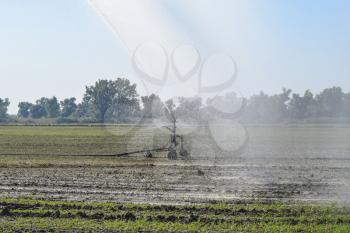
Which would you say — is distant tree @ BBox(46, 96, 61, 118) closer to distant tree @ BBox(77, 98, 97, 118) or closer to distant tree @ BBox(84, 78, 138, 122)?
distant tree @ BBox(77, 98, 97, 118)

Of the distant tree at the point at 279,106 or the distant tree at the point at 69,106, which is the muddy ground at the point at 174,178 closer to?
the distant tree at the point at 279,106

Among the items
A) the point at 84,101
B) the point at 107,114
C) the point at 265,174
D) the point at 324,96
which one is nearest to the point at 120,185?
the point at 265,174

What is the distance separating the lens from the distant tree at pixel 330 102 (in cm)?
10526

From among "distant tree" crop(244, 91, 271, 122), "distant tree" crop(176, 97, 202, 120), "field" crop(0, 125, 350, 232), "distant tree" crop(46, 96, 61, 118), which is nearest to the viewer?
"field" crop(0, 125, 350, 232)

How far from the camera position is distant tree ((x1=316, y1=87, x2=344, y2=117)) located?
345 feet

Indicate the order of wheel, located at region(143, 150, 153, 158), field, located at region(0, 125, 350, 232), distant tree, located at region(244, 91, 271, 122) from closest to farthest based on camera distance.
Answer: field, located at region(0, 125, 350, 232)
wheel, located at region(143, 150, 153, 158)
distant tree, located at region(244, 91, 271, 122)

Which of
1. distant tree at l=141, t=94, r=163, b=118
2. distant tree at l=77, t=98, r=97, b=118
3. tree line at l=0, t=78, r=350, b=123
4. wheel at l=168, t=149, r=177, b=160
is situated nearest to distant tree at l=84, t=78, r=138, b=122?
tree line at l=0, t=78, r=350, b=123

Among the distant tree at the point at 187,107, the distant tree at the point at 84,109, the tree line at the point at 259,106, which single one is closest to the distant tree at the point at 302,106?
Answer: the tree line at the point at 259,106

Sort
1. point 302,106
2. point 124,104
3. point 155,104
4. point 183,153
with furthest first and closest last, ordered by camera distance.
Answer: point 302,106 < point 124,104 < point 155,104 < point 183,153

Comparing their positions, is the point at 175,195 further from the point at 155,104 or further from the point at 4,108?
the point at 4,108

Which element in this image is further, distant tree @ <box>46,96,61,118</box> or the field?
distant tree @ <box>46,96,61,118</box>

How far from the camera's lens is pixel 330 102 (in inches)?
4567

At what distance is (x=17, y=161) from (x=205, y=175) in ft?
40.4

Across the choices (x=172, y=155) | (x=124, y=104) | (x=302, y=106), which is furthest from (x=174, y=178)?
(x=302, y=106)
